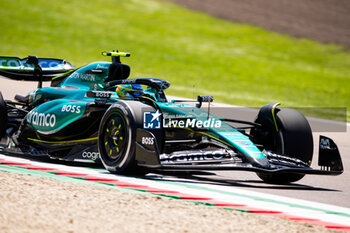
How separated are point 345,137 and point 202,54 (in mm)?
20270

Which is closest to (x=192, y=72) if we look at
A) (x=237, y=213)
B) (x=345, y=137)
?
(x=345, y=137)

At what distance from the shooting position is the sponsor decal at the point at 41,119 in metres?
8.72

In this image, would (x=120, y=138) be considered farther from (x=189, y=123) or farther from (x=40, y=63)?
(x=40, y=63)

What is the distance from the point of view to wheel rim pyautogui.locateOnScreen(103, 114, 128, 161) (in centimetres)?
739

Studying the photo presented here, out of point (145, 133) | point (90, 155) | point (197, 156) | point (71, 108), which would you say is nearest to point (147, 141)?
point (145, 133)

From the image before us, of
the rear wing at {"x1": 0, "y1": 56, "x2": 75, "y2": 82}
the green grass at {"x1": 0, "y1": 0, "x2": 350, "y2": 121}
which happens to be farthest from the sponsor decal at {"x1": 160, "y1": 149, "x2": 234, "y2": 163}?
the green grass at {"x1": 0, "y1": 0, "x2": 350, "y2": 121}

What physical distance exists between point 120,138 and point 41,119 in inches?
76.0

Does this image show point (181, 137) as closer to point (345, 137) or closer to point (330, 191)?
point (330, 191)

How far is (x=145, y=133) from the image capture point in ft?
23.4

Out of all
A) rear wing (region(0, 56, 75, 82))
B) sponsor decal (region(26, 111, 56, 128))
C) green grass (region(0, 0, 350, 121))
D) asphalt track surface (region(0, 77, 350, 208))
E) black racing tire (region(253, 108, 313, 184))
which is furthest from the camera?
green grass (region(0, 0, 350, 121))

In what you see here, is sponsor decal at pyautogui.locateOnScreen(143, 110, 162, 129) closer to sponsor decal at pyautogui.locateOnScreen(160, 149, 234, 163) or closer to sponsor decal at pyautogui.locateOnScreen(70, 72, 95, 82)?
sponsor decal at pyautogui.locateOnScreen(160, 149, 234, 163)

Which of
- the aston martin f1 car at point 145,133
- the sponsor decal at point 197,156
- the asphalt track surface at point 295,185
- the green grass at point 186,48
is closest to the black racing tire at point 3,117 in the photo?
the aston martin f1 car at point 145,133

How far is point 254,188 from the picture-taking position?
23.7 ft

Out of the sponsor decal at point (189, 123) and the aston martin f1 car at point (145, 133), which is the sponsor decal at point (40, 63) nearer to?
the aston martin f1 car at point (145, 133)
